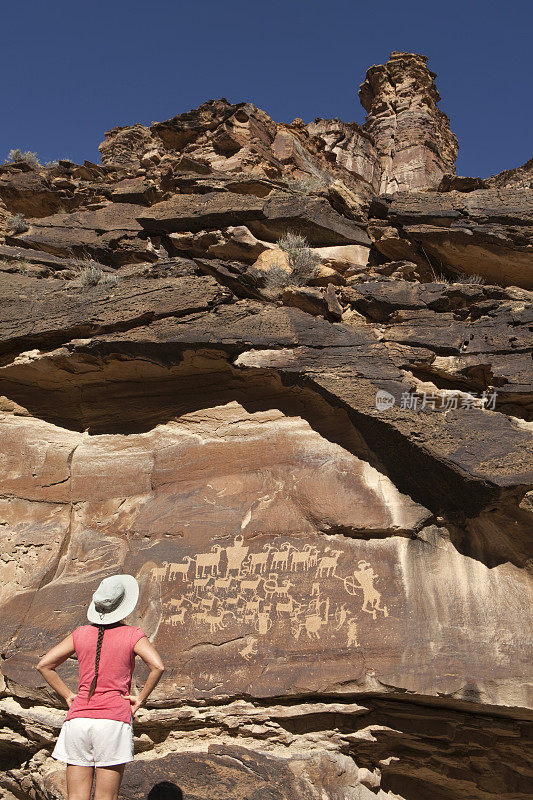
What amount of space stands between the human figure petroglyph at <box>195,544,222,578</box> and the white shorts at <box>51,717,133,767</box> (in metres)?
2.35

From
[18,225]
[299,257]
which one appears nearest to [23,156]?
[18,225]

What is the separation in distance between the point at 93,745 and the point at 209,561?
250 centimetres

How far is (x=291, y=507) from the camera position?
19.2ft

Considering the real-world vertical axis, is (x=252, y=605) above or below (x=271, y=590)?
below

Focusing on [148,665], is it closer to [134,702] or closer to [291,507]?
[134,702]

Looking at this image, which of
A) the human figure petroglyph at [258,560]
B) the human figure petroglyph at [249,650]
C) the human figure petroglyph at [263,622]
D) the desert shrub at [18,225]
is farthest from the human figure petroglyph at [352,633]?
the desert shrub at [18,225]

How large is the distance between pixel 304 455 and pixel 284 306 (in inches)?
91.4

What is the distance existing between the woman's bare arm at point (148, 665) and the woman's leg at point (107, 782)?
35cm

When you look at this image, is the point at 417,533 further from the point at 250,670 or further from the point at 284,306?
the point at 284,306

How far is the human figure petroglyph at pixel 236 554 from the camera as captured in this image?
557cm

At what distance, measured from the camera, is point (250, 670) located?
16.5 feet

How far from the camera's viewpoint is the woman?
10.6ft

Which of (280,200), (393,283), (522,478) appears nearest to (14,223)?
(280,200)

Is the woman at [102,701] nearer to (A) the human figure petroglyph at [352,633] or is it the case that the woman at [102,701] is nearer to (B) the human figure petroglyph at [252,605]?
(B) the human figure petroglyph at [252,605]
